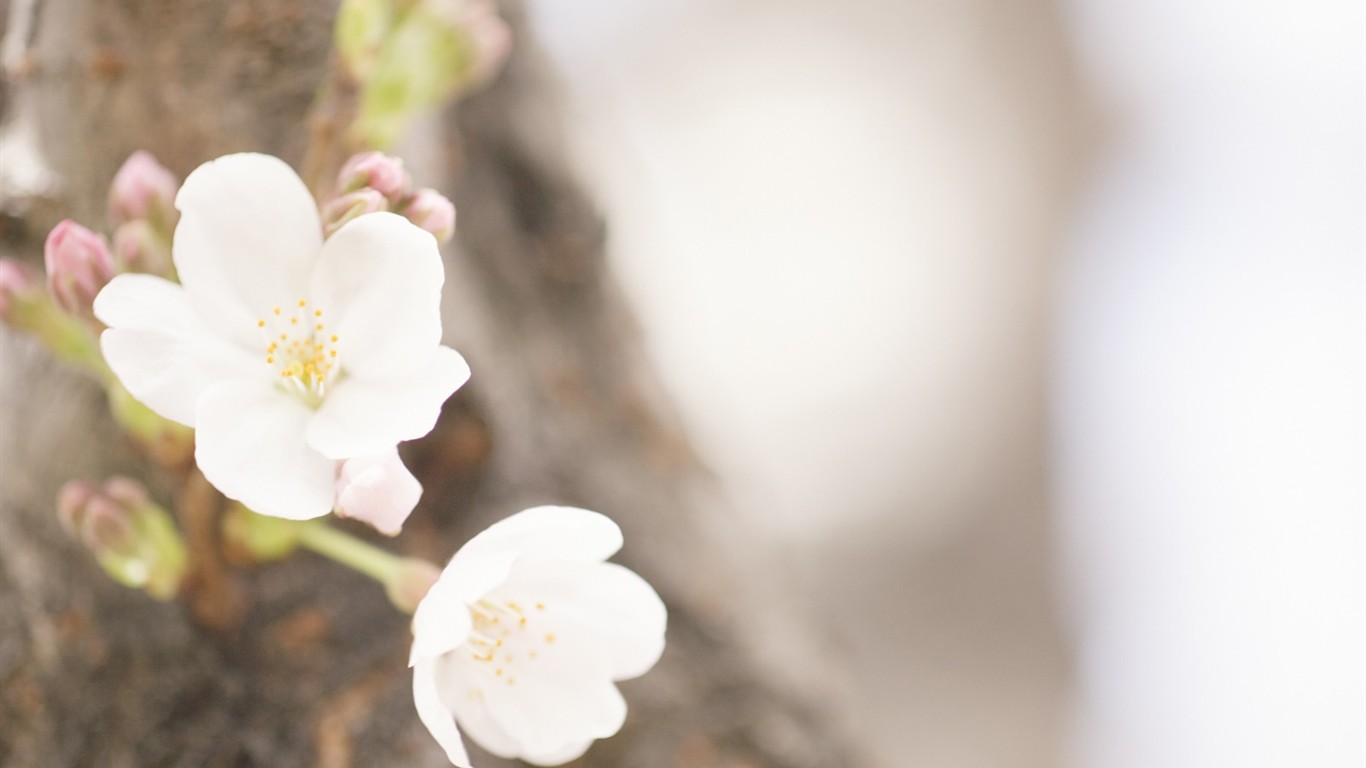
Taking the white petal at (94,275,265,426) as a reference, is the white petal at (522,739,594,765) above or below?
below

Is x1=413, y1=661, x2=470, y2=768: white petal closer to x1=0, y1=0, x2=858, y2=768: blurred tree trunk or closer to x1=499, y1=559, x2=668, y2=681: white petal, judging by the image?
x1=499, y1=559, x2=668, y2=681: white petal

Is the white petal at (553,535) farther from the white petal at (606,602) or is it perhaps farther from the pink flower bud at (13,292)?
the pink flower bud at (13,292)

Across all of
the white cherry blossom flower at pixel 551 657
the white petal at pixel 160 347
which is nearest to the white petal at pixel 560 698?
the white cherry blossom flower at pixel 551 657

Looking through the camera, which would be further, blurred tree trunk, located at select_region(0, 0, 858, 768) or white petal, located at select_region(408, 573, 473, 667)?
blurred tree trunk, located at select_region(0, 0, 858, 768)

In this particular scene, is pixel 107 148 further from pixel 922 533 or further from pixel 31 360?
pixel 922 533

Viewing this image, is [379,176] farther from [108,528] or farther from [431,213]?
[108,528]

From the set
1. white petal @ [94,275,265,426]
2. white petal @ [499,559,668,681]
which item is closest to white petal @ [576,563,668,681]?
white petal @ [499,559,668,681]

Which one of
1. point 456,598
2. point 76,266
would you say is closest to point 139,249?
point 76,266

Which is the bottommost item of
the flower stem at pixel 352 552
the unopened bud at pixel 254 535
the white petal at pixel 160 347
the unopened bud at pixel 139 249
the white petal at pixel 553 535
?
the unopened bud at pixel 254 535
